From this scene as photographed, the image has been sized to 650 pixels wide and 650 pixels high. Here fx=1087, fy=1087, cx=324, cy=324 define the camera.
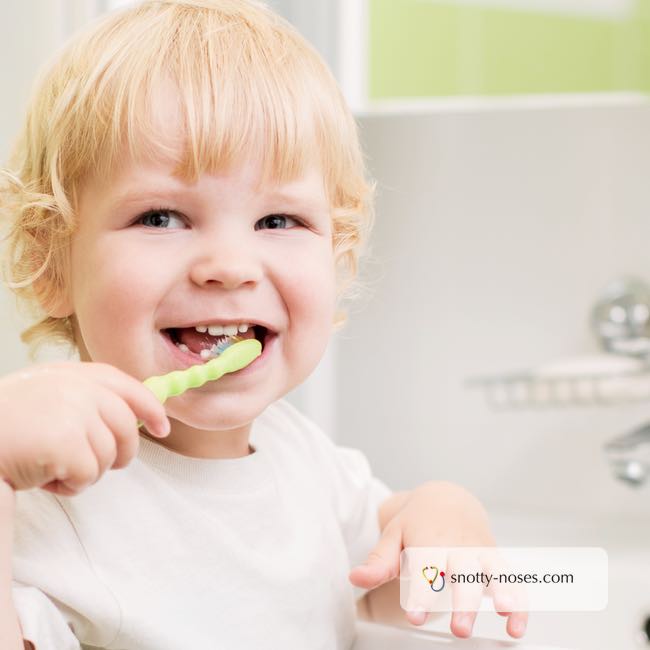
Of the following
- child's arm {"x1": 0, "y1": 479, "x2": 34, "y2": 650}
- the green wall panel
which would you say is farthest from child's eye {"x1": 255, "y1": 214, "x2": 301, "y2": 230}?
the green wall panel

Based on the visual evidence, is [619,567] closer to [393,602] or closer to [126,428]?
[393,602]

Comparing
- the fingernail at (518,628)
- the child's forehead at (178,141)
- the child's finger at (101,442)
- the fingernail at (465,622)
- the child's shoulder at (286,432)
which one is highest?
the child's forehead at (178,141)

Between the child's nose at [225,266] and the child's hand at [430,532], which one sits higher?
the child's nose at [225,266]

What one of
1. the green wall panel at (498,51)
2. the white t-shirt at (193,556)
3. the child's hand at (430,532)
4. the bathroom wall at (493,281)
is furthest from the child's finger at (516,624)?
the green wall panel at (498,51)

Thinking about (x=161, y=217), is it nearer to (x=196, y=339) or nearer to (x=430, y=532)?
(x=196, y=339)

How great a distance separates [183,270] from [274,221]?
0.07 metres

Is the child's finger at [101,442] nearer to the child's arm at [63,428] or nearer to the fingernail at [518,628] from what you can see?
the child's arm at [63,428]

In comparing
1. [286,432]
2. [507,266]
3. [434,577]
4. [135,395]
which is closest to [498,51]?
[507,266]

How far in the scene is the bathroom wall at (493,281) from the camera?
1.10m

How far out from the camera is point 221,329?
0.55m

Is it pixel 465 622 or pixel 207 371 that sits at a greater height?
pixel 207 371

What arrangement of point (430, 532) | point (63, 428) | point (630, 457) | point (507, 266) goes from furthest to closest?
point (507, 266) → point (630, 457) → point (430, 532) → point (63, 428)

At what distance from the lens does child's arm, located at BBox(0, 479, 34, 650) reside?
405 mm

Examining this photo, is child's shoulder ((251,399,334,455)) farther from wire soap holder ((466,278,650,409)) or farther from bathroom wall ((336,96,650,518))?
bathroom wall ((336,96,650,518))
